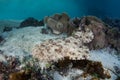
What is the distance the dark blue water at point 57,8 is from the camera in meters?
22.3

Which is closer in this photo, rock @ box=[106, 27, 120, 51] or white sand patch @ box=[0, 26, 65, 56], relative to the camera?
white sand patch @ box=[0, 26, 65, 56]

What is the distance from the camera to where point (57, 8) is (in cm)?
2719

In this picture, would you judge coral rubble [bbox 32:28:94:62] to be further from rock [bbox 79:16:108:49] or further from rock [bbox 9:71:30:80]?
rock [bbox 79:16:108:49]

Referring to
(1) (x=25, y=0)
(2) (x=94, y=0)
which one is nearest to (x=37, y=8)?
(1) (x=25, y=0)

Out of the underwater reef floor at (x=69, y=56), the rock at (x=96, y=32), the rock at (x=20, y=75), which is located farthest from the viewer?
the rock at (x=96, y=32)

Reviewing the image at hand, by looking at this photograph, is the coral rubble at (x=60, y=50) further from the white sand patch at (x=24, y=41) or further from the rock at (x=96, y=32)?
the rock at (x=96, y=32)

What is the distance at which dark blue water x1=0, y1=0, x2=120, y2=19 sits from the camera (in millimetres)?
22297

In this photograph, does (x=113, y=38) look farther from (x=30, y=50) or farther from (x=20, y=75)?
(x=20, y=75)

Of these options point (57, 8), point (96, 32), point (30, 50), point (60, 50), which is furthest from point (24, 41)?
point (57, 8)

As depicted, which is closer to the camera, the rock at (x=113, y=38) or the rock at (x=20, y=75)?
the rock at (x=20, y=75)

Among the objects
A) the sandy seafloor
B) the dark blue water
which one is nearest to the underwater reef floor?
the sandy seafloor

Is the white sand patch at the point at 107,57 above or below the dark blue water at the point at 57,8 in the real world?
below

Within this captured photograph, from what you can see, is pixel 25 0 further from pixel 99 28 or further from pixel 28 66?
pixel 28 66

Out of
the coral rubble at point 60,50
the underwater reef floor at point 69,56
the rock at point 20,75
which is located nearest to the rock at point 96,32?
the underwater reef floor at point 69,56
